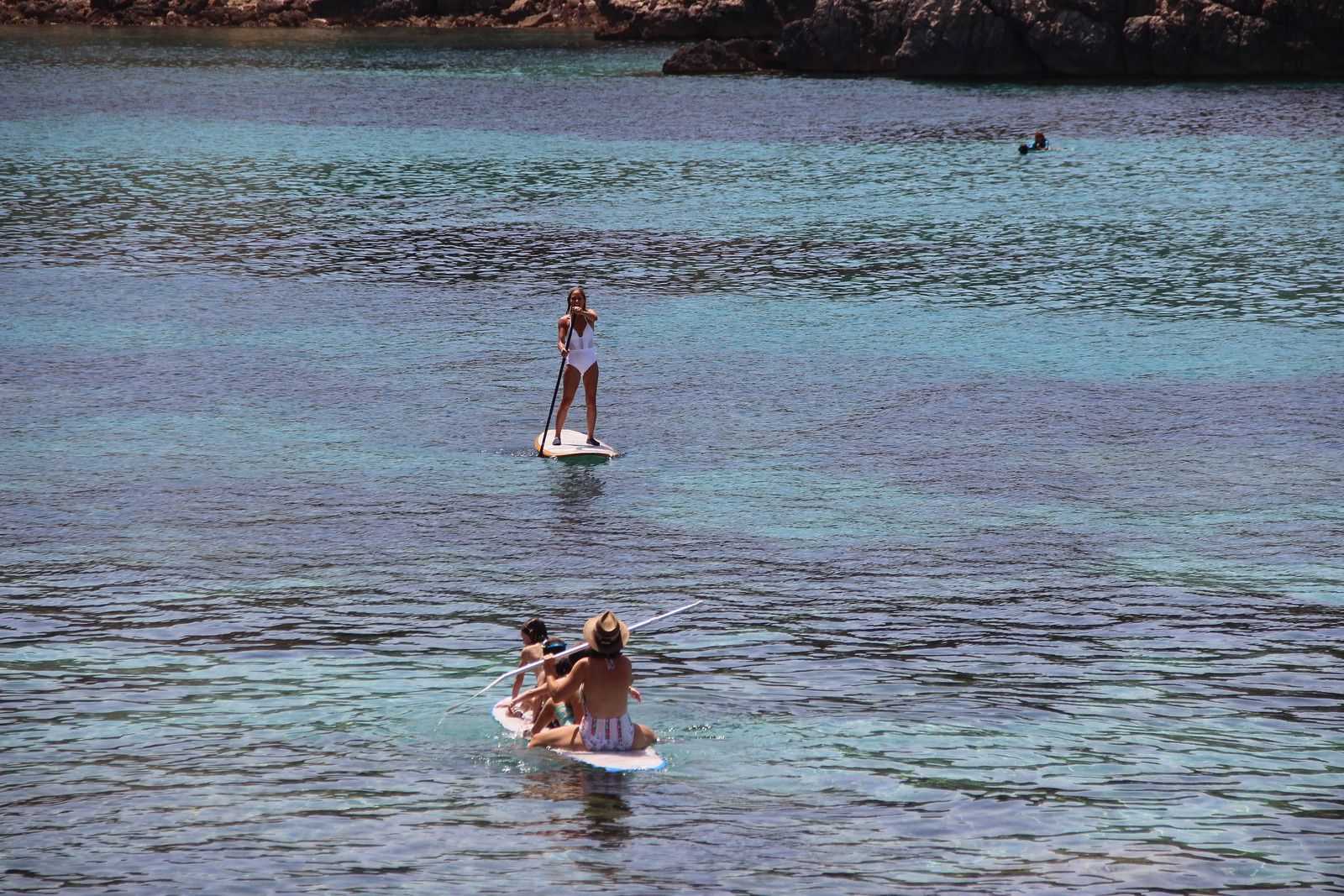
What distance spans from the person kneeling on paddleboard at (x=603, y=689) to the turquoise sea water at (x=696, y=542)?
50 cm

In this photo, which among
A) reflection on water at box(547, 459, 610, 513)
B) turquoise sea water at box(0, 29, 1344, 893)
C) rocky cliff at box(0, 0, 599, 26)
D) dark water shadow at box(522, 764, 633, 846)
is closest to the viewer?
dark water shadow at box(522, 764, 633, 846)

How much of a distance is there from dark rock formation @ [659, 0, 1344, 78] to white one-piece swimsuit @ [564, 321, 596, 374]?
7155cm

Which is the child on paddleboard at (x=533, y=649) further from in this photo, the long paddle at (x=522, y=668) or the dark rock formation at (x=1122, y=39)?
the dark rock formation at (x=1122, y=39)

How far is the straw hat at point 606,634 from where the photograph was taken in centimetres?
1318

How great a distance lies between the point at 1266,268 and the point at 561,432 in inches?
886

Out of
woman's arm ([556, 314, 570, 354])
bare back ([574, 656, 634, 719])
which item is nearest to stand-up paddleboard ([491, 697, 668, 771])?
bare back ([574, 656, 634, 719])

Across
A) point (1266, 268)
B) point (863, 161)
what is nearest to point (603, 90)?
point (863, 161)

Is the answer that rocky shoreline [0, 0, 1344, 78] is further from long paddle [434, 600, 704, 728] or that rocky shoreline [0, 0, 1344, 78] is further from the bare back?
the bare back

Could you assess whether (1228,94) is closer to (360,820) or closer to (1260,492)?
(1260,492)

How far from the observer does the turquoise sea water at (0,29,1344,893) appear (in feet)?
41.3

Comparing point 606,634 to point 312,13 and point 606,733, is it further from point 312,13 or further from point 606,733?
point 312,13

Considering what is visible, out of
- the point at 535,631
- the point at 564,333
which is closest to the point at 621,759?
the point at 535,631

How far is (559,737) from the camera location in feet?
45.3

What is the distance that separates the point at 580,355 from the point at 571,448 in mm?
1516
